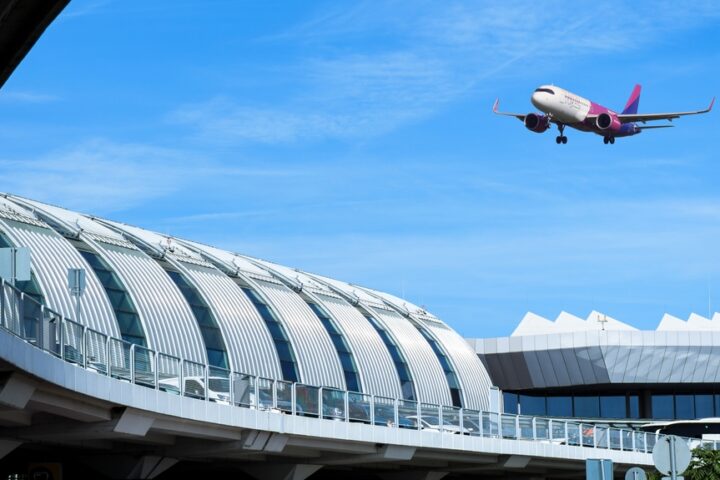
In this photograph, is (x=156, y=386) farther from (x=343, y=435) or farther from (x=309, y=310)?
(x=309, y=310)

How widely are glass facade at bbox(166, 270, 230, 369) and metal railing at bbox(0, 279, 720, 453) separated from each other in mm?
8057

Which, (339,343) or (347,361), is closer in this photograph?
(347,361)

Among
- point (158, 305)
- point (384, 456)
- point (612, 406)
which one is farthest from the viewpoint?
point (612, 406)

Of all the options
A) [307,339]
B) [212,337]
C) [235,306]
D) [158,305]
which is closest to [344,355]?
[307,339]

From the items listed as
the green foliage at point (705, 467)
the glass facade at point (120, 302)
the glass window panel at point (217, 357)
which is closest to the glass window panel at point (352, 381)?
the glass window panel at point (217, 357)

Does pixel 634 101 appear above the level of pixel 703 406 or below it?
above

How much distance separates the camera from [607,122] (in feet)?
237

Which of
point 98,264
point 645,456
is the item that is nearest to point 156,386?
point 98,264

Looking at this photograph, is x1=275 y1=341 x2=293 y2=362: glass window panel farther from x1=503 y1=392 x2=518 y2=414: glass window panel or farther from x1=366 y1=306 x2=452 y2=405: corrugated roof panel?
x1=503 y1=392 x2=518 y2=414: glass window panel

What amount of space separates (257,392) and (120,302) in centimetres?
1129

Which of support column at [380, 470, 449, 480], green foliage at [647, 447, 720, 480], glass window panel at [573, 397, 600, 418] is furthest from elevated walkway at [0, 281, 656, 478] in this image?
glass window panel at [573, 397, 600, 418]

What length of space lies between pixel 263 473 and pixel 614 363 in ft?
146

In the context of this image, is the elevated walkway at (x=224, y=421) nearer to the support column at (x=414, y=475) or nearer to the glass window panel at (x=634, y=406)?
the support column at (x=414, y=475)

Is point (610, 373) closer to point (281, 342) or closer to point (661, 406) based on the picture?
point (661, 406)
